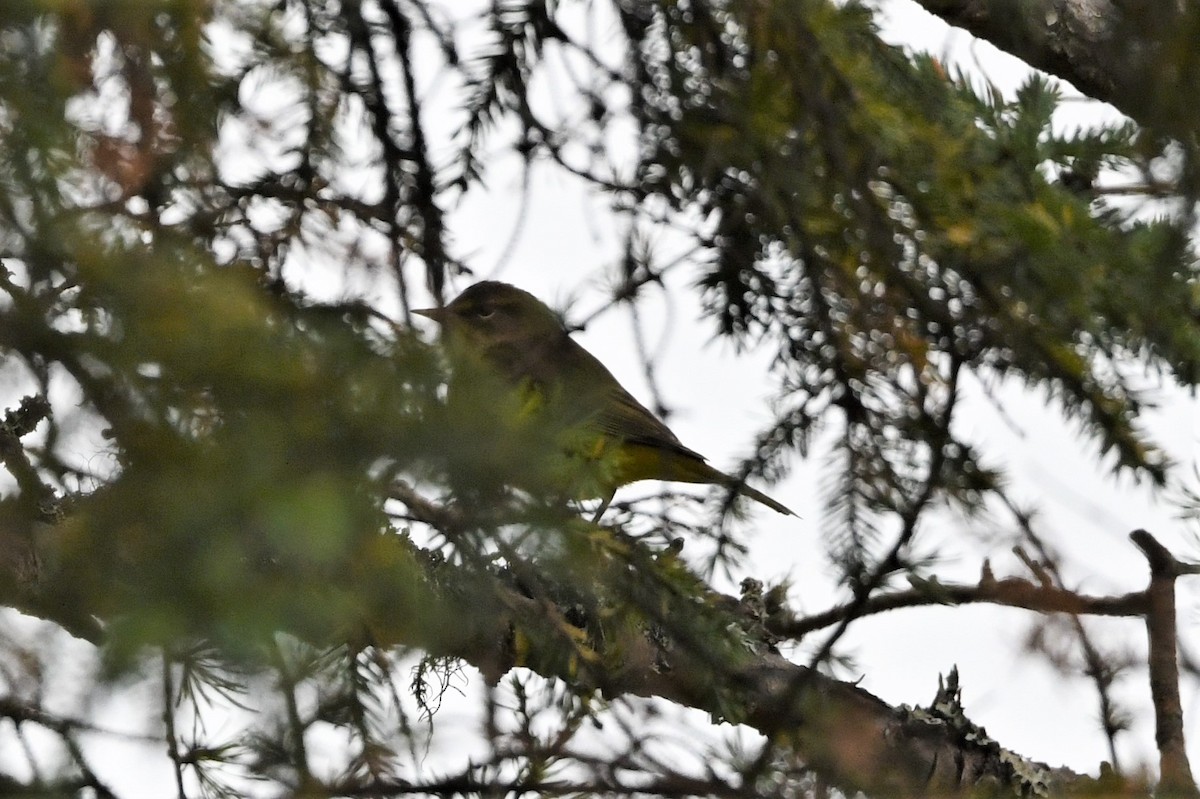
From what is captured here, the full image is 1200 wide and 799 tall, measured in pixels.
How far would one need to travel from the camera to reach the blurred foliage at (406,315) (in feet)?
2.97

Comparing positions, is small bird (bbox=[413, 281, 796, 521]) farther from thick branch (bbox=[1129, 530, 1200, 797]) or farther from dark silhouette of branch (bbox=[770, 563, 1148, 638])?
thick branch (bbox=[1129, 530, 1200, 797])

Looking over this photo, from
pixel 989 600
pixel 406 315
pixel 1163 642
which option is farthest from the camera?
pixel 1163 642

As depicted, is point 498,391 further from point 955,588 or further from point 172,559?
point 955,588

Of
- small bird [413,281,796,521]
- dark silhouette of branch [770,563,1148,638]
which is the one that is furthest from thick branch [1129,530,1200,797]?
small bird [413,281,796,521]

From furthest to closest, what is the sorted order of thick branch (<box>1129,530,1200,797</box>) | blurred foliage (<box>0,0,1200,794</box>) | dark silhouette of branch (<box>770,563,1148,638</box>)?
thick branch (<box>1129,530,1200,797</box>) < dark silhouette of branch (<box>770,563,1148,638</box>) < blurred foliage (<box>0,0,1200,794</box>)

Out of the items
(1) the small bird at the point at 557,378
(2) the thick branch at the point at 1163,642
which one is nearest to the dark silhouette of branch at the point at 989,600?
(2) the thick branch at the point at 1163,642

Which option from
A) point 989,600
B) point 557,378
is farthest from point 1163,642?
point 557,378

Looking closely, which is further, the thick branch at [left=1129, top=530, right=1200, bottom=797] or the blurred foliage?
the thick branch at [left=1129, top=530, right=1200, bottom=797]

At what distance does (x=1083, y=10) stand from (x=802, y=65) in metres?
1.77

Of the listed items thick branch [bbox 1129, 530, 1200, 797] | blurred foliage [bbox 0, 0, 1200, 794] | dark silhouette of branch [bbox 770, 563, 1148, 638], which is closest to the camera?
blurred foliage [bbox 0, 0, 1200, 794]

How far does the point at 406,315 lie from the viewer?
1.25 meters

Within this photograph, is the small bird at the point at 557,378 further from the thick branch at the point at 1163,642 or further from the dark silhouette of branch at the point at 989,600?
the thick branch at the point at 1163,642

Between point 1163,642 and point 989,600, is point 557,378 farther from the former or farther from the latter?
point 1163,642

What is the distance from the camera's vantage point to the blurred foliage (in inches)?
35.6
